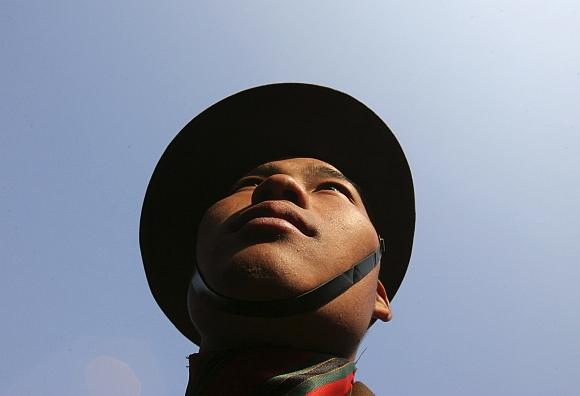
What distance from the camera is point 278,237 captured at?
3691 mm

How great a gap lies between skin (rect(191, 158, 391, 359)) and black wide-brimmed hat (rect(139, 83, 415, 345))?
1.17 meters

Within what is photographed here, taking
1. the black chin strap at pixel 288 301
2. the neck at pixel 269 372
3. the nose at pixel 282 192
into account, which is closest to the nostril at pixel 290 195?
the nose at pixel 282 192

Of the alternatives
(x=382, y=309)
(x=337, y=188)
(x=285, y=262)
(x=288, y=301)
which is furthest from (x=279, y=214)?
(x=382, y=309)

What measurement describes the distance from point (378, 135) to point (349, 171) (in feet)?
1.60

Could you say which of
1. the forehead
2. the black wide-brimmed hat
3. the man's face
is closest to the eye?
the man's face

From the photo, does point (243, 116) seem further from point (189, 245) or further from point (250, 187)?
point (189, 245)

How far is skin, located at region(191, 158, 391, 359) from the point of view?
11.5 ft

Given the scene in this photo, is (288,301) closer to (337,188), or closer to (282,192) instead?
(282,192)

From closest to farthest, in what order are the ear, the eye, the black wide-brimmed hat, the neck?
the neck, the eye, the ear, the black wide-brimmed hat

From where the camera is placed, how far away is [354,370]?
3770 millimetres

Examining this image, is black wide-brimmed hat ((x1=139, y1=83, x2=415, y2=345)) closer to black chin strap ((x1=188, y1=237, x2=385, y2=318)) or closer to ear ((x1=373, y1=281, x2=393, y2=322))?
ear ((x1=373, y1=281, x2=393, y2=322))

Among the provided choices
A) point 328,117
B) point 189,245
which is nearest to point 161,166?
point 189,245

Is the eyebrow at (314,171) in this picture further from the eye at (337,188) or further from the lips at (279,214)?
the lips at (279,214)

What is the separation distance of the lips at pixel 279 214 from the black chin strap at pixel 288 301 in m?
0.40
